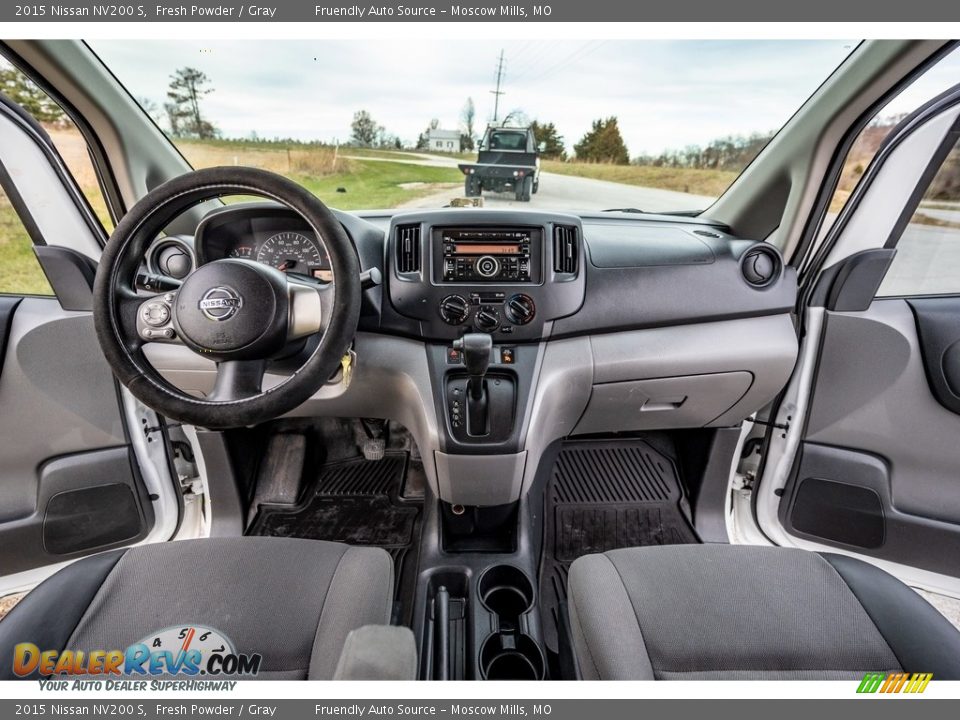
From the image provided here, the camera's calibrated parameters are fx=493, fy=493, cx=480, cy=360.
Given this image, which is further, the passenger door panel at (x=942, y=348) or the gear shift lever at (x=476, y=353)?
the passenger door panel at (x=942, y=348)

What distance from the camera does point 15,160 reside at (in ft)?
5.33

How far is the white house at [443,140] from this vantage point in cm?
183

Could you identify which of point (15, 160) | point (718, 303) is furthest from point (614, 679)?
point (15, 160)

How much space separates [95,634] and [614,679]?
3.74 feet

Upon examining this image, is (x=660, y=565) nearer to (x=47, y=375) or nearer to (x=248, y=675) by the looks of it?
(x=248, y=675)

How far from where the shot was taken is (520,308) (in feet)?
Result: 5.32

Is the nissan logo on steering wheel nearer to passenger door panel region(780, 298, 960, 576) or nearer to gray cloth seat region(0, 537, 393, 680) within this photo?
gray cloth seat region(0, 537, 393, 680)

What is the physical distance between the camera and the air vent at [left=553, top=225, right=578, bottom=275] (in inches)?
64.9

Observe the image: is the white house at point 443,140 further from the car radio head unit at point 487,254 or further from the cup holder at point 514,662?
the cup holder at point 514,662

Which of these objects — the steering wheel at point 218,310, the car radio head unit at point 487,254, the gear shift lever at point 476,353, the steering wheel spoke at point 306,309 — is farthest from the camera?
the car radio head unit at point 487,254

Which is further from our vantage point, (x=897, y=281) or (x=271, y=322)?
(x=897, y=281)

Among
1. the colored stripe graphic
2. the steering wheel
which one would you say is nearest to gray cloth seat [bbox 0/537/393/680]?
the steering wheel

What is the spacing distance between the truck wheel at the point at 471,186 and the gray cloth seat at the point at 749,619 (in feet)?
4.34

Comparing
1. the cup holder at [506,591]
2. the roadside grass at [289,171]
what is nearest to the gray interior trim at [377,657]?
the cup holder at [506,591]
